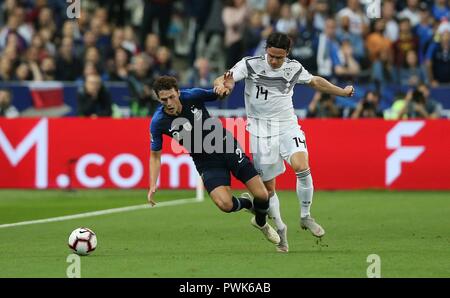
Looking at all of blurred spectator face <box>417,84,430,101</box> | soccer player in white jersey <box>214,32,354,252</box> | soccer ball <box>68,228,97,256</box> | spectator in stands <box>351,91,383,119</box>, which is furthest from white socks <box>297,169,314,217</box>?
blurred spectator face <box>417,84,430,101</box>

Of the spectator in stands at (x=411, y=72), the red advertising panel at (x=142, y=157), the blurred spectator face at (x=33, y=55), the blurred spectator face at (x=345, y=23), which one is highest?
the blurred spectator face at (x=345, y=23)

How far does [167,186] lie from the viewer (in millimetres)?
21250

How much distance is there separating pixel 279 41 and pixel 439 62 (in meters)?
11.0

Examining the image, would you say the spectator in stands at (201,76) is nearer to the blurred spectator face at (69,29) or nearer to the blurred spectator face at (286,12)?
the blurred spectator face at (286,12)

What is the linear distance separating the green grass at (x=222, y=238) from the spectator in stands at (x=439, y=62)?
3608mm

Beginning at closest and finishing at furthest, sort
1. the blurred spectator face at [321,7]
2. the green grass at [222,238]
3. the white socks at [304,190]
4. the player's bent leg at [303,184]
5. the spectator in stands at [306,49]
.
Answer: the green grass at [222,238] < the player's bent leg at [303,184] < the white socks at [304,190] < the spectator in stands at [306,49] < the blurred spectator face at [321,7]

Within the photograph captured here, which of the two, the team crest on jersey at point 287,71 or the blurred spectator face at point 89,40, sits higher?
the team crest on jersey at point 287,71

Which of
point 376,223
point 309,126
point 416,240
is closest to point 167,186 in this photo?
point 309,126

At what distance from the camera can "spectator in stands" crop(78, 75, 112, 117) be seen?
22000 mm

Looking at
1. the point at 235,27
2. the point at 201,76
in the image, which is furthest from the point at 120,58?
the point at 235,27

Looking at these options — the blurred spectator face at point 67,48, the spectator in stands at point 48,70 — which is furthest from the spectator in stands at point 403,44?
the spectator in stands at point 48,70

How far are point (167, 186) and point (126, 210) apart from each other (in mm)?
3110

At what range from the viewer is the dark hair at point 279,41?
12852 mm

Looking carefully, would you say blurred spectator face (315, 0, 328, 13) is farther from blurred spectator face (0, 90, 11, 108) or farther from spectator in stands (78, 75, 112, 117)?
blurred spectator face (0, 90, 11, 108)
